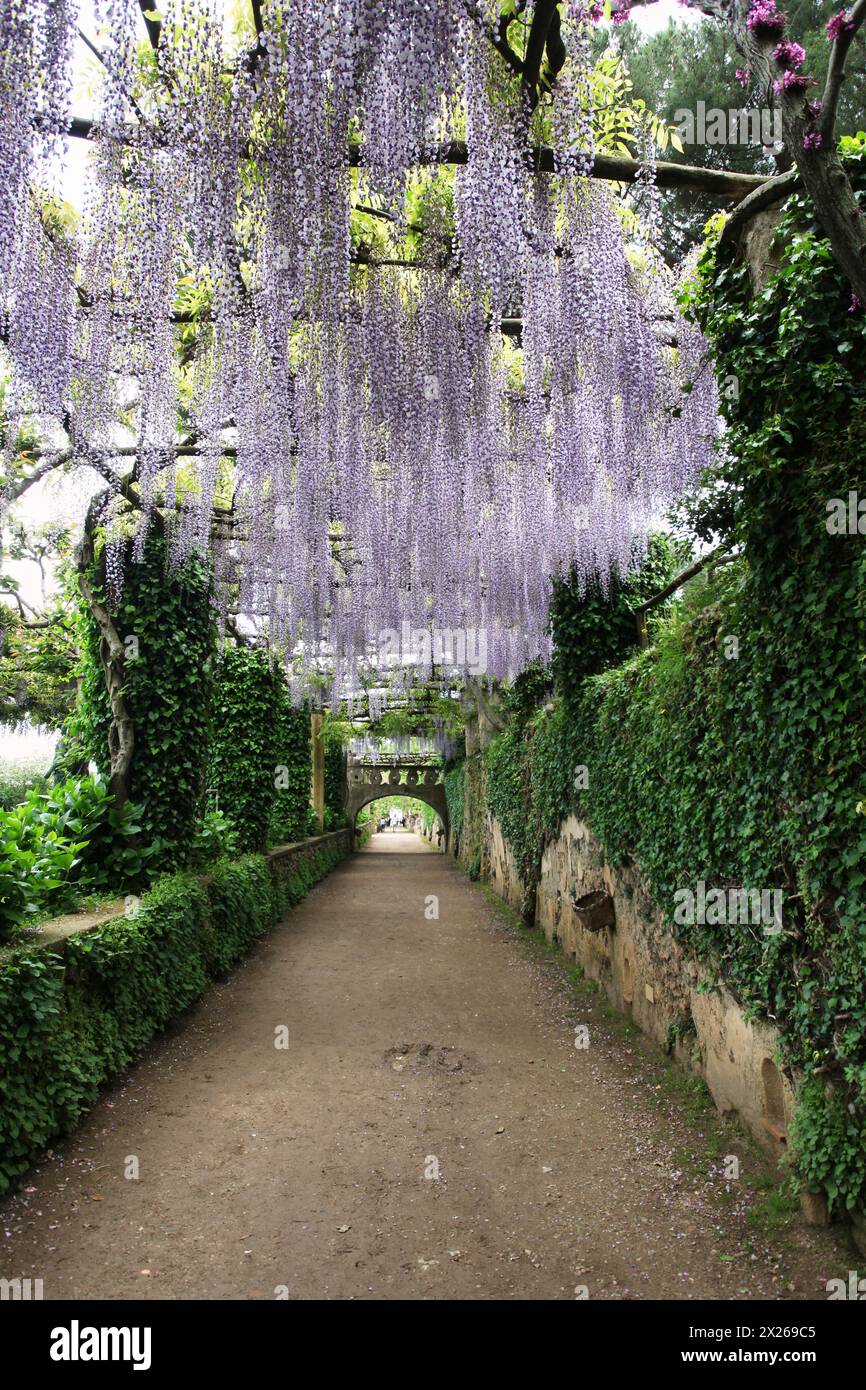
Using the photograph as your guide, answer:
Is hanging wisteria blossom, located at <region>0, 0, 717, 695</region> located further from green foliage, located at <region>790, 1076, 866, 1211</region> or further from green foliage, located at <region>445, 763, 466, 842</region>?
green foliage, located at <region>445, 763, 466, 842</region>

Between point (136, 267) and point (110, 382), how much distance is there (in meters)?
0.86

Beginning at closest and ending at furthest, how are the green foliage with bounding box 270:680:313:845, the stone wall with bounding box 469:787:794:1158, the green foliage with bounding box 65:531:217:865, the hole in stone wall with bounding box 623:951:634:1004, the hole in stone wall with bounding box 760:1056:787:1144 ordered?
the hole in stone wall with bounding box 760:1056:787:1144 < the stone wall with bounding box 469:787:794:1158 < the hole in stone wall with bounding box 623:951:634:1004 < the green foliage with bounding box 65:531:217:865 < the green foliage with bounding box 270:680:313:845

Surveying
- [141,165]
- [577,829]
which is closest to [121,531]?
[141,165]

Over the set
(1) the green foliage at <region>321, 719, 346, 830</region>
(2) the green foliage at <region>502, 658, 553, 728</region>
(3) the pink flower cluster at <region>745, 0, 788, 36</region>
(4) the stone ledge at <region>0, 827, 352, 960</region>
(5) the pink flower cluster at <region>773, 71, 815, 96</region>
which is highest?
(3) the pink flower cluster at <region>745, 0, 788, 36</region>

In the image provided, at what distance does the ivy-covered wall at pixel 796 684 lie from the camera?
2395 mm

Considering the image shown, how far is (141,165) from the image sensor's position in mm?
2982

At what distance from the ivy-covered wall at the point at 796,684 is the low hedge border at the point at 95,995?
9.03 ft

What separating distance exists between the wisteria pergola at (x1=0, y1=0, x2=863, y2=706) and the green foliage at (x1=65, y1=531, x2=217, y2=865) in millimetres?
224

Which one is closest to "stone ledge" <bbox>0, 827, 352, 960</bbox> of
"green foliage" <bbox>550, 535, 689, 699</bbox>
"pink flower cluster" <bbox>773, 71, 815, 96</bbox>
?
"green foliage" <bbox>550, 535, 689, 699</bbox>

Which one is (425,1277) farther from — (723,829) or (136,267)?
(136,267)

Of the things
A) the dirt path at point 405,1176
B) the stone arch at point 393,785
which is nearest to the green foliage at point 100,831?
the dirt path at point 405,1176

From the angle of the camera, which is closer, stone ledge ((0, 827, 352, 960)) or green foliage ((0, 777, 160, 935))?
stone ledge ((0, 827, 352, 960))

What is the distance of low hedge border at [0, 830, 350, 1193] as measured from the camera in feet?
10.0

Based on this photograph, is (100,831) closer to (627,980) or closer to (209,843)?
(209,843)
